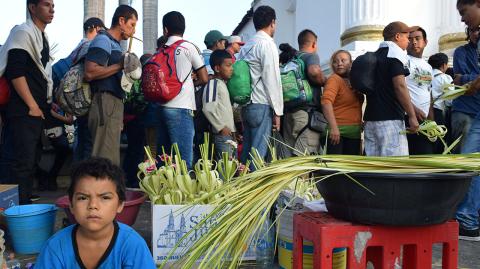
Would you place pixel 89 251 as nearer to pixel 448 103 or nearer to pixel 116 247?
pixel 116 247

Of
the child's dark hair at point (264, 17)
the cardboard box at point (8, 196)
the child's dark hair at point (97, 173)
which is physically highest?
the child's dark hair at point (264, 17)

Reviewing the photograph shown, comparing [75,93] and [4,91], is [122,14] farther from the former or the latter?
[4,91]

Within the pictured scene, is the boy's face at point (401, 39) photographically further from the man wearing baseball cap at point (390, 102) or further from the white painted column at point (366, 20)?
the white painted column at point (366, 20)

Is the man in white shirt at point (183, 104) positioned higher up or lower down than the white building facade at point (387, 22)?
lower down

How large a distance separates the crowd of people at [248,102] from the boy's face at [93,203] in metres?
1.60

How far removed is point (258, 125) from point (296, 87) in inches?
27.7

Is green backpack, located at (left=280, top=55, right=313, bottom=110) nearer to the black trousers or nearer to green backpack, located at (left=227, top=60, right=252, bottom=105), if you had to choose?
green backpack, located at (left=227, top=60, right=252, bottom=105)

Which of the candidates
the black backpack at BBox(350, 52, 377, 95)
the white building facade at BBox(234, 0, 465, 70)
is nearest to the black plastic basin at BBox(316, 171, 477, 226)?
the black backpack at BBox(350, 52, 377, 95)

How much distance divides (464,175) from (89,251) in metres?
1.66

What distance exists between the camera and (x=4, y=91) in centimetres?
397

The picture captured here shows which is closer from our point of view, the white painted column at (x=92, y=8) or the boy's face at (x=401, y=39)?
the boy's face at (x=401, y=39)

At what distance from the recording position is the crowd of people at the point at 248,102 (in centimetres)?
388

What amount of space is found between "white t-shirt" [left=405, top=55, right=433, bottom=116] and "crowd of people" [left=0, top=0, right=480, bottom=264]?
10mm

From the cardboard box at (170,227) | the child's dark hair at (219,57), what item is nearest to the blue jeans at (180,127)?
the child's dark hair at (219,57)
